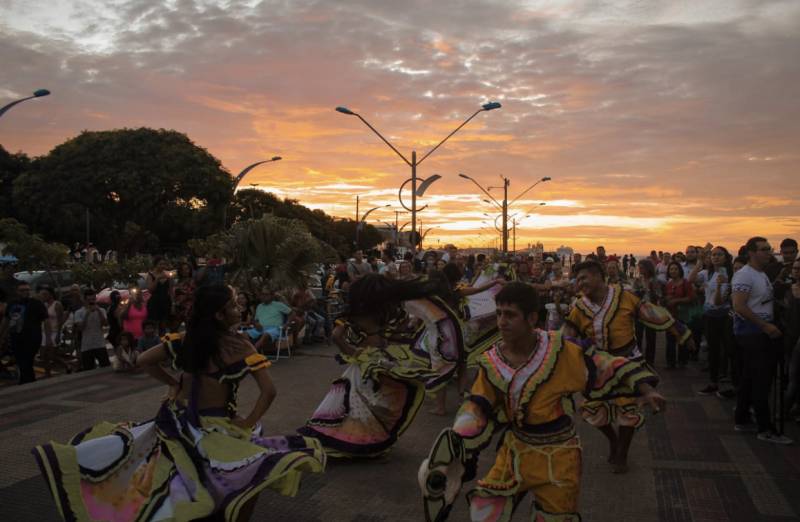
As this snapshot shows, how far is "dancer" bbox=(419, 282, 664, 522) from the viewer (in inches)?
140

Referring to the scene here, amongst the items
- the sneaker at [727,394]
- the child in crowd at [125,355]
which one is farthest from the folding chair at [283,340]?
the sneaker at [727,394]

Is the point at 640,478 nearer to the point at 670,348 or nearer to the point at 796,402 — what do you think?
the point at 796,402

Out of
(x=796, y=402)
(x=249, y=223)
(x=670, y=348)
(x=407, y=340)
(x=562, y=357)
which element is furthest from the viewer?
(x=249, y=223)

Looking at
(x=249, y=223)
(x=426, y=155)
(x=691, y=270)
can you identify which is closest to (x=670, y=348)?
(x=691, y=270)

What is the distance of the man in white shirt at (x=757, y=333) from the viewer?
286 inches

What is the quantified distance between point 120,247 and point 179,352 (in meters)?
44.5

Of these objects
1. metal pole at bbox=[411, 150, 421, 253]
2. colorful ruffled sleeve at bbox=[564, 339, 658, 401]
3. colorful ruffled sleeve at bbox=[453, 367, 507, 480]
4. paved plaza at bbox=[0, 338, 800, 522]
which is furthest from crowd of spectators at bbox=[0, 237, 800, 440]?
metal pole at bbox=[411, 150, 421, 253]

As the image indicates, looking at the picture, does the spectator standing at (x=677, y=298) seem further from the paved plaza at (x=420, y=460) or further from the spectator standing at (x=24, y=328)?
the spectator standing at (x=24, y=328)

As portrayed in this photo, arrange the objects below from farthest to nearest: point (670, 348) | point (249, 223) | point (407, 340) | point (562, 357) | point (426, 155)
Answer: point (426, 155) → point (249, 223) → point (670, 348) → point (407, 340) → point (562, 357)

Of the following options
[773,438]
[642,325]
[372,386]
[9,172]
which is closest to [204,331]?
[372,386]

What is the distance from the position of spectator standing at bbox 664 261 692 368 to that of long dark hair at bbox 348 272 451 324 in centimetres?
662

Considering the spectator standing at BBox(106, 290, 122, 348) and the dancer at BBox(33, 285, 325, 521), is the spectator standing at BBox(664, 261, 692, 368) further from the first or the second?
the spectator standing at BBox(106, 290, 122, 348)

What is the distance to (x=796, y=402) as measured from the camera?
8664 millimetres

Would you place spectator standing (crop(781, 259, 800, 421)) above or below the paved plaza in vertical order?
above
